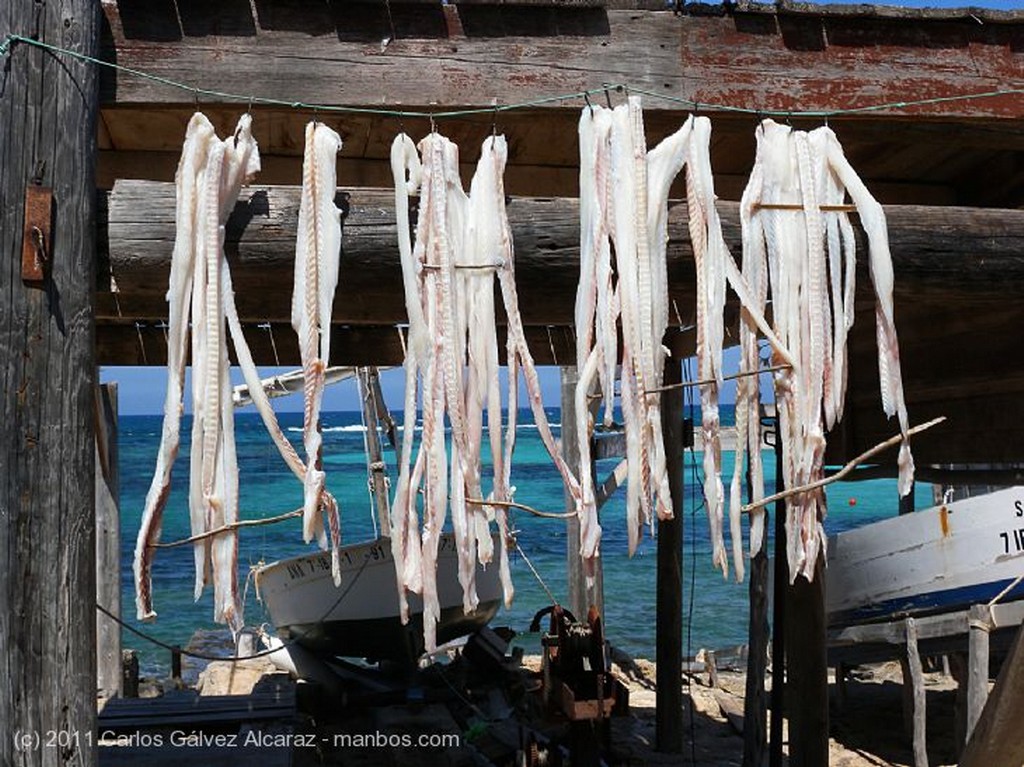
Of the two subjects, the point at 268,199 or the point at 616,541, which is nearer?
the point at 268,199

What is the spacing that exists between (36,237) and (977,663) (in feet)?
22.8

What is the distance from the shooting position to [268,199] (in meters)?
2.93

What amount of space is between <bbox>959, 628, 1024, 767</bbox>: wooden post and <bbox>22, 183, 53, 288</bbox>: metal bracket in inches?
108

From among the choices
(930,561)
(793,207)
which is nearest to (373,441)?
(930,561)

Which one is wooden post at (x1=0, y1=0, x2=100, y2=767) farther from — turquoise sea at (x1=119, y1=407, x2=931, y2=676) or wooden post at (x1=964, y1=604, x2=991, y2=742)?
wooden post at (x1=964, y1=604, x2=991, y2=742)

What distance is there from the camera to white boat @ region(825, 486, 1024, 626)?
Result: 29.9 feet

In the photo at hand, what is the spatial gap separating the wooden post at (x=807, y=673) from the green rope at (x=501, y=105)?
125 inches

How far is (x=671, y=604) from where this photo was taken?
888cm

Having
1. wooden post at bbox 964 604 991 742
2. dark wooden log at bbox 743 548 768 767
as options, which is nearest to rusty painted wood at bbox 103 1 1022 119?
dark wooden log at bbox 743 548 768 767

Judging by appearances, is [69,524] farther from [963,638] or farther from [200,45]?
[963,638]

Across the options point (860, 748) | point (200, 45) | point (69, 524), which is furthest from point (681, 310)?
point (860, 748)

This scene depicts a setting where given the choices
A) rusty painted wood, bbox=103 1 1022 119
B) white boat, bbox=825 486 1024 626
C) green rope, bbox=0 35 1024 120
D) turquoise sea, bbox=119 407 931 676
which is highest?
rusty painted wood, bbox=103 1 1022 119

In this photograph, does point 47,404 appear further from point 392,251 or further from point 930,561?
point 930,561

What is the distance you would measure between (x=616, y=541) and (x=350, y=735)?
85.8 feet
